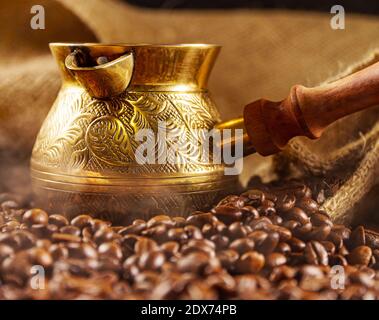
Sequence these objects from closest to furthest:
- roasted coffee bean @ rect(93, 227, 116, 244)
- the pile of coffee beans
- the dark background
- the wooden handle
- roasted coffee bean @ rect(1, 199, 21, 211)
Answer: the pile of coffee beans
roasted coffee bean @ rect(93, 227, 116, 244)
the wooden handle
roasted coffee bean @ rect(1, 199, 21, 211)
the dark background

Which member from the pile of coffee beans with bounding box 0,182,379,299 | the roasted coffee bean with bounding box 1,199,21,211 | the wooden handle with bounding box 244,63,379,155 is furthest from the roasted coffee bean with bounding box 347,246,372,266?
the roasted coffee bean with bounding box 1,199,21,211

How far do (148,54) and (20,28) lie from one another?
0.54 m

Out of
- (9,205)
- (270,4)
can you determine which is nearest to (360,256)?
(9,205)

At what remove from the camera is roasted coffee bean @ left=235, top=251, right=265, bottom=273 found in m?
0.78

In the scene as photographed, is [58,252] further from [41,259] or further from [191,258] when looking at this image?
[191,258]

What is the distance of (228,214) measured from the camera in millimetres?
902

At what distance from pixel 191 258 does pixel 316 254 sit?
19 cm

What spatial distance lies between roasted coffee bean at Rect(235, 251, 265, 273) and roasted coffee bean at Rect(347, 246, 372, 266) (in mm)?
163

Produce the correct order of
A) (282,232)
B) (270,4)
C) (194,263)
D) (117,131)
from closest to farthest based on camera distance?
1. (194,263)
2. (282,232)
3. (117,131)
4. (270,4)

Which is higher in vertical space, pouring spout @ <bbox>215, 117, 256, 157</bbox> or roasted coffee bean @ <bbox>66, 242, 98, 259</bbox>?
pouring spout @ <bbox>215, 117, 256, 157</bbox>

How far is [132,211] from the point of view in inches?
Answer: 37.9

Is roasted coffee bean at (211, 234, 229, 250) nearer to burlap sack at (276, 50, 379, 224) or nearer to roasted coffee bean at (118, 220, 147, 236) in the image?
roasted coffee bean at (118, 220, 147, 236)

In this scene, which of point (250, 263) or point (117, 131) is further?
point (117, 131)

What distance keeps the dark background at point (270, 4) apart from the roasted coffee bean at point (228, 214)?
0.62m
